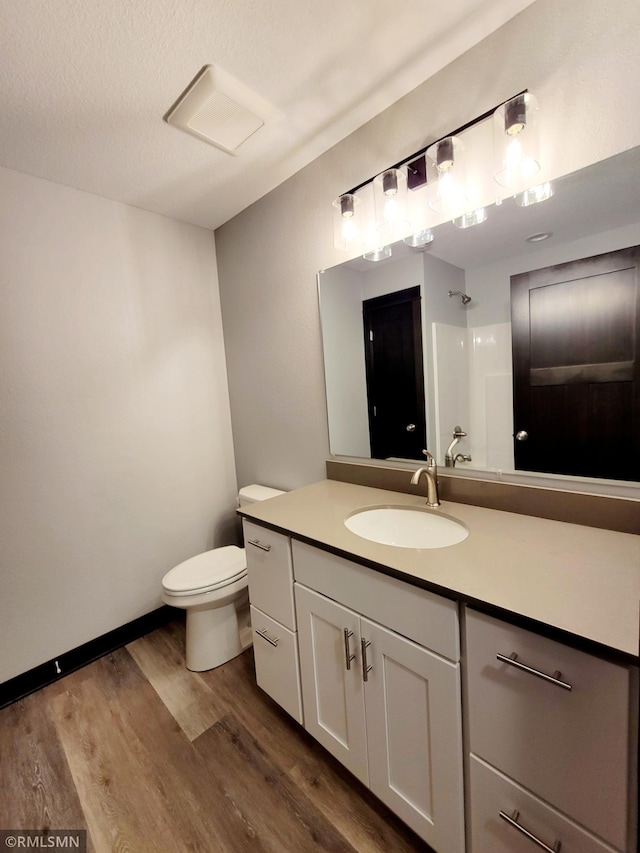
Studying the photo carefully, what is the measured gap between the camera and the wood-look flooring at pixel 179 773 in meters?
1.03

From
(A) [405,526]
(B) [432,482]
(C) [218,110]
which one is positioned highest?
(C) [218,110]

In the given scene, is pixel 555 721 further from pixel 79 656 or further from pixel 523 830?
pixel 79 656

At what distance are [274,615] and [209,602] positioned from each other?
0.47 metres

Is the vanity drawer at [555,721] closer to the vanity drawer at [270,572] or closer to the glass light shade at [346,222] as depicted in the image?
the vanity drawer at [270,572]

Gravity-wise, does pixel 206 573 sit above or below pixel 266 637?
above

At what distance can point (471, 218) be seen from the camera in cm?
115

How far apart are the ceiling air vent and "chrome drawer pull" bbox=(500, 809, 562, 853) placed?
7.09 feet

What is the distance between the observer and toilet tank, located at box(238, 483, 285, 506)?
1960mm

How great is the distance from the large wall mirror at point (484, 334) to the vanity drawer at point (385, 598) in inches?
23.0

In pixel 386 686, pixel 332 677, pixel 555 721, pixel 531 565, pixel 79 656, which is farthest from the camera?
pixel 79 656

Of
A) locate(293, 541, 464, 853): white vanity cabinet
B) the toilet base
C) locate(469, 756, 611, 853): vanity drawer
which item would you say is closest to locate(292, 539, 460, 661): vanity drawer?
locate(293, 541, 464, 853): white vanity cabinet

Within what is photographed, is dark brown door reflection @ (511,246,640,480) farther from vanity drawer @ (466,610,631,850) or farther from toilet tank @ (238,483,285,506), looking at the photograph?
toilet tank @ (238,483,285,506)

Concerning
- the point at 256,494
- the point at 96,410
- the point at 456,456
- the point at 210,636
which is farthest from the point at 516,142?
the point at 210,636

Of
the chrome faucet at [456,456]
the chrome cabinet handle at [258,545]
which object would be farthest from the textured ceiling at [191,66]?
the chrome cabinet handle at [258,545]
